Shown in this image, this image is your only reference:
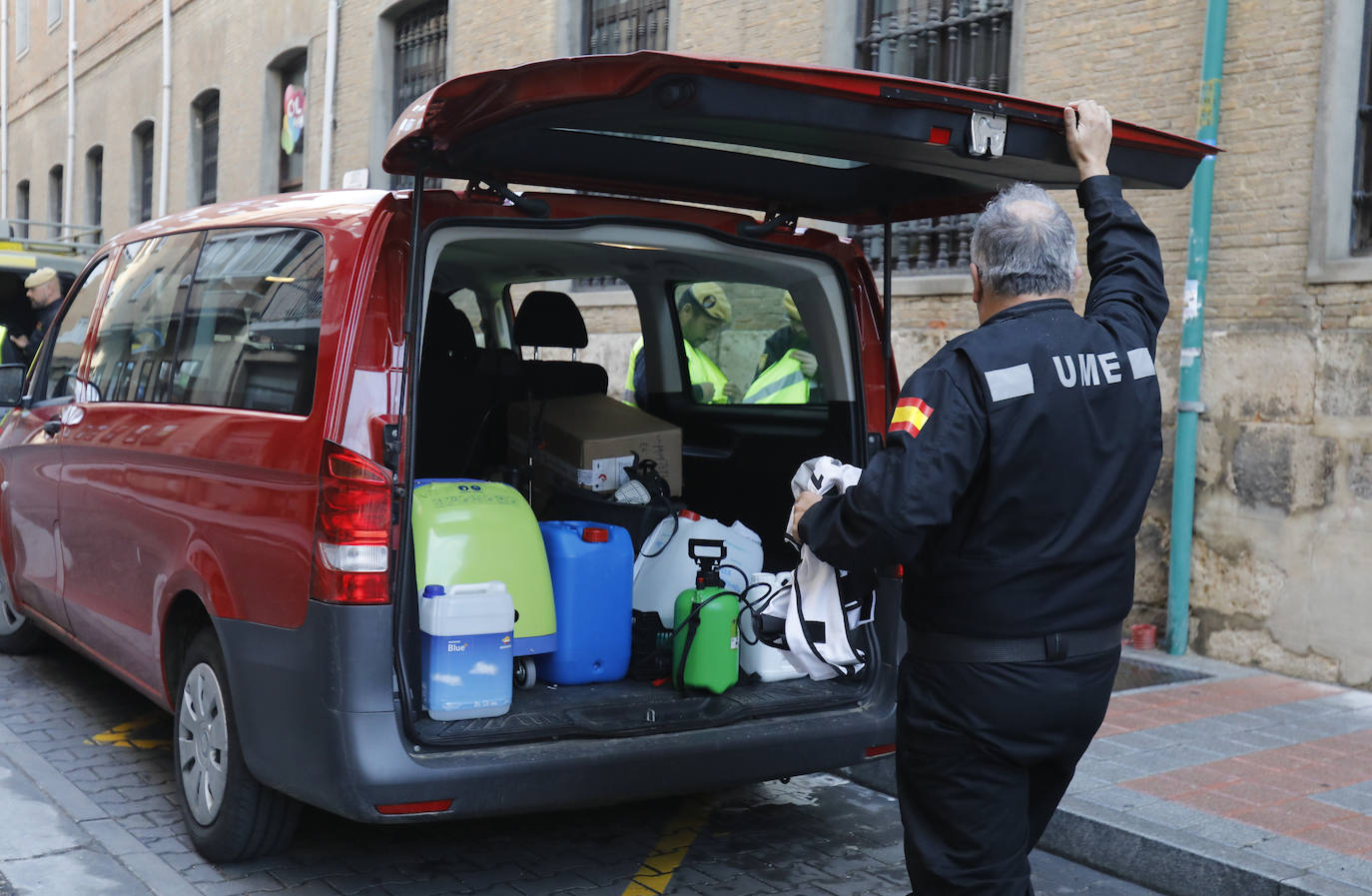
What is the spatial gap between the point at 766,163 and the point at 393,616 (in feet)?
5.51

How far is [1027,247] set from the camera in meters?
2.69

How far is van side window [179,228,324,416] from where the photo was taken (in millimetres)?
3682

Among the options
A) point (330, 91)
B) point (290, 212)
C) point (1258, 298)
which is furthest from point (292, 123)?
point (290, 212)

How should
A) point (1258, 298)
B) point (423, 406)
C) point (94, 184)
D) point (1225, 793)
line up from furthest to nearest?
point (94, 184) → point (1258, 298) → point (423, 406) → point (1225, 793)

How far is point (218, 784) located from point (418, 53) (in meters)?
12.5

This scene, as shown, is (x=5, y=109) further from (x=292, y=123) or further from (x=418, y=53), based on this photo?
(x=418, y=53)

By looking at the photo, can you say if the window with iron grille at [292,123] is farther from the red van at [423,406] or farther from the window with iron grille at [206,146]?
the red van at [423,406]

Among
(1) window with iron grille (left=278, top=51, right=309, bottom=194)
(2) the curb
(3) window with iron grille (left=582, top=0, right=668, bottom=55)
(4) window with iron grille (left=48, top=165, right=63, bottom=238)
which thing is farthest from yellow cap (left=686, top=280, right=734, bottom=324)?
(4) window with iron grille (left=48, top=165, right=63, bottom=238)

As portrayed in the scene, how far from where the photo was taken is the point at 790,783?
16.9 feet

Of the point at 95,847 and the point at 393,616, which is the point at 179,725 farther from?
the point at 393,616

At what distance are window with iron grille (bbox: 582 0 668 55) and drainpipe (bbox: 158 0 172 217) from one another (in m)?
10.5

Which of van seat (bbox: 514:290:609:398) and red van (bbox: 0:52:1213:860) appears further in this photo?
van seat (bbox: 514:290:609:398)

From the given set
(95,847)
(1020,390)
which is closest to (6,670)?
(95,847)

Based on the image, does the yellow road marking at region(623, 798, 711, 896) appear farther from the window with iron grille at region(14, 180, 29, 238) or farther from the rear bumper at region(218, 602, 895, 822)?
the window with iron grille at region(14, 180, 29, 238)
